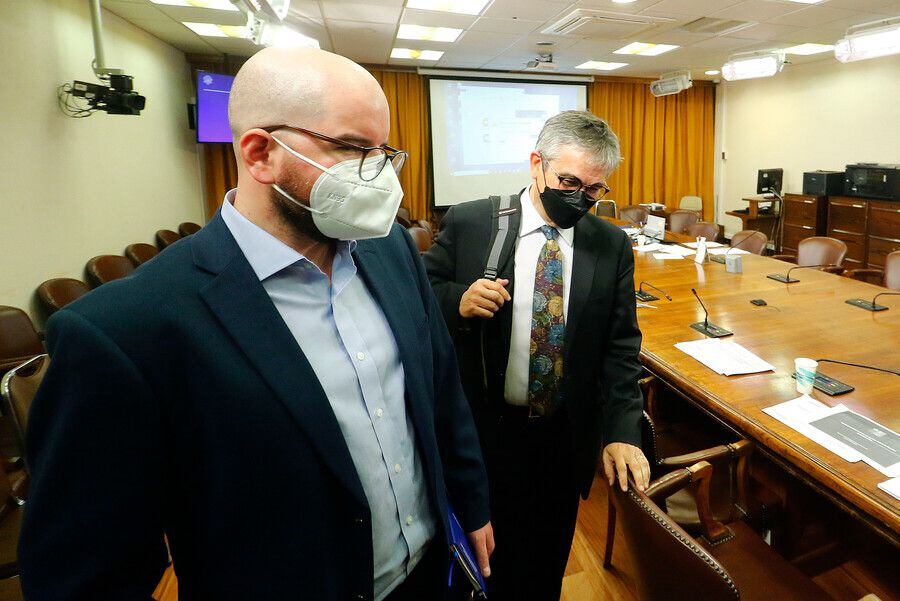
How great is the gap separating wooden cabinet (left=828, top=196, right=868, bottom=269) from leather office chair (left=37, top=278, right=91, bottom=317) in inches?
316

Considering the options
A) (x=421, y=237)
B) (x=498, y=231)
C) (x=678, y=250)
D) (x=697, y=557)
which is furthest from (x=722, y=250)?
(x=697, y=557)

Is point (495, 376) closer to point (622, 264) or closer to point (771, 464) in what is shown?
point (622, 264)

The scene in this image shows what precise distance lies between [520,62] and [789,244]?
4667mm

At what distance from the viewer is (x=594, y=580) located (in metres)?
1.92

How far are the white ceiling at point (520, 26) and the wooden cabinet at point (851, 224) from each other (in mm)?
1952

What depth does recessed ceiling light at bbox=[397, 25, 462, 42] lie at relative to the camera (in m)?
4.91

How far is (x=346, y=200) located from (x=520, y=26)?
4.84m

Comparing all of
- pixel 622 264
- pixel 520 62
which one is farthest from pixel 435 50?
pixel 622 264

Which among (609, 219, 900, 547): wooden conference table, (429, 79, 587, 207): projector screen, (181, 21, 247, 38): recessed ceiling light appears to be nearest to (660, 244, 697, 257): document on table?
(609, 219, 900, 547): wooden conference table

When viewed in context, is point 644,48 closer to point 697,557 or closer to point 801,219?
point 801,219

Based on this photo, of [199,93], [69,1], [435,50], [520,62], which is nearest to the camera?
[69,1]

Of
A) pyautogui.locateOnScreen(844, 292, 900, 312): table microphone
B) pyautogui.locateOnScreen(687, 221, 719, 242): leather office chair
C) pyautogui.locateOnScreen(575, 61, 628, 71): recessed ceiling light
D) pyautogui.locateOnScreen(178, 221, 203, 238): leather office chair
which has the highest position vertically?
pyautogui.locateOnScreen(575, 61, 628, 71): recessed ceiling light

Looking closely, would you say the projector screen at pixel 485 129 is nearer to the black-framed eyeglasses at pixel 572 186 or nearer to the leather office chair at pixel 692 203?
the leather office chair at pixel 692 203

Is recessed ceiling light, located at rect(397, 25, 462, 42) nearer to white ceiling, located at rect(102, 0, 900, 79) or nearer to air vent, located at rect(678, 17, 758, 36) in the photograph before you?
white ceiling, located at rect(102, 0, 900, 79)
